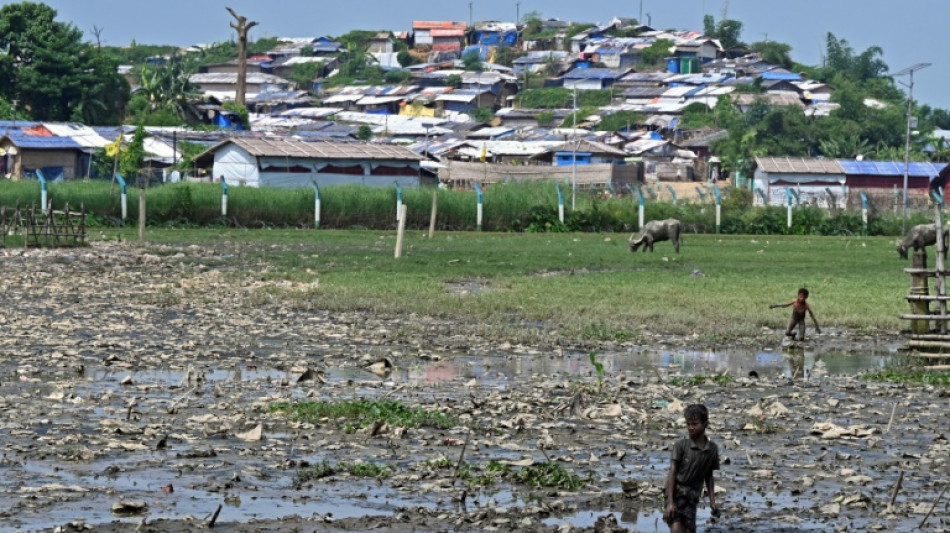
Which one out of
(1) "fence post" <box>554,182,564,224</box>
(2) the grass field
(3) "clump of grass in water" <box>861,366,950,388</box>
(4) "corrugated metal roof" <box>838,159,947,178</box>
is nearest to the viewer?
(3) "clump of grass in water" <box>861,366,950,388</box>

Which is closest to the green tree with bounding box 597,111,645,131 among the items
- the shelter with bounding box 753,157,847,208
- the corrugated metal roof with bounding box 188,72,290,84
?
the shelter with bounding box 753,157,847,208

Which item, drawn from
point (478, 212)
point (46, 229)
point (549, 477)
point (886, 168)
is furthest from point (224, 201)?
point (886, 168)

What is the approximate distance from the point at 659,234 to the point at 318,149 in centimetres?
3883

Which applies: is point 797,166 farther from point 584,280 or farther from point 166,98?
point 584,280

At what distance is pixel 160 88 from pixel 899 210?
6499 cm

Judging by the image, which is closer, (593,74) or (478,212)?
(478,212)

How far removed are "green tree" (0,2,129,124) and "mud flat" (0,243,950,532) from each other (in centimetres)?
8599

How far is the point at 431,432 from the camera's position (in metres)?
15.5

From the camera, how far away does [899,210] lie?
72.9 metres

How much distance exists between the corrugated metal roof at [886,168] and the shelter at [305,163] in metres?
30.0

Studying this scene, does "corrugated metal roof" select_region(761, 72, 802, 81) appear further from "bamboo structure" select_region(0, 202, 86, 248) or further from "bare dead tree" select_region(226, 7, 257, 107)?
"bamboo structure" select_region(0, 202, 86, 248)

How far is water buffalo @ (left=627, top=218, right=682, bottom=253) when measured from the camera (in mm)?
47719

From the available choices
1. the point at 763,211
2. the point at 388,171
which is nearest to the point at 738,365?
the point at 763,211

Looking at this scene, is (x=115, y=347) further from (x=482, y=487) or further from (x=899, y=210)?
(x=899, y=210)
